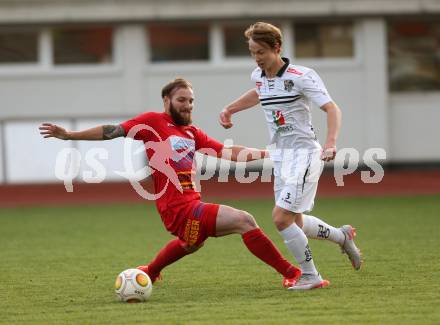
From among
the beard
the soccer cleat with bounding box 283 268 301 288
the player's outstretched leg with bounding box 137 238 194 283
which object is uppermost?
the beard

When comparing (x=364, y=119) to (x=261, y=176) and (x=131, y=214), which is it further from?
(x=131, y=214)

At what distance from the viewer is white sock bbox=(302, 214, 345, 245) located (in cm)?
768

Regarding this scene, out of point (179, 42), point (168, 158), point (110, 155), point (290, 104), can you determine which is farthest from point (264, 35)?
point (179, 42)

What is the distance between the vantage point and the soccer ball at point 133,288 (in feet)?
22.6

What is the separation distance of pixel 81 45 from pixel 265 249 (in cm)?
1431

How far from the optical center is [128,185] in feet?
65.4

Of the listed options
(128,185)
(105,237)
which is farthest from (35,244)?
(128,185)

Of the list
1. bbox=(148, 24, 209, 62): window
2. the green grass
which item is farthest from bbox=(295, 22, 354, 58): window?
the green grass

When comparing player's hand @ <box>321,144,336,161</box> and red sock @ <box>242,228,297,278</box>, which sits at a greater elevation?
player's hand @ <box>321,144,336,161</box>

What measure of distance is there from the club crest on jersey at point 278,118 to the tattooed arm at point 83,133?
3.74ft

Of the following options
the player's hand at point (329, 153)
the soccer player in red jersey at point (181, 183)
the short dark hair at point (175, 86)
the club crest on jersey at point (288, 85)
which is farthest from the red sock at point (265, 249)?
the short dark hair at point (175, 86)

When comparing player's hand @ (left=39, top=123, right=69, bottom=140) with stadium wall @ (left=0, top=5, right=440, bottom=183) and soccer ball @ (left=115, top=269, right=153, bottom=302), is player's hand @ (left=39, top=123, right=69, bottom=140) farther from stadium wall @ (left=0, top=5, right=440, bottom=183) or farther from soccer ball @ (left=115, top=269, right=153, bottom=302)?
stadium wall @ (left=0, top=5, right=440, bottom=183)

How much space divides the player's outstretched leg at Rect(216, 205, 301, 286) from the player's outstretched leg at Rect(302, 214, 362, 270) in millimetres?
536

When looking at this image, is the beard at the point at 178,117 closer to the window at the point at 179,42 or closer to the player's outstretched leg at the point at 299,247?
the player's outstretched leg at the point at 299,247
